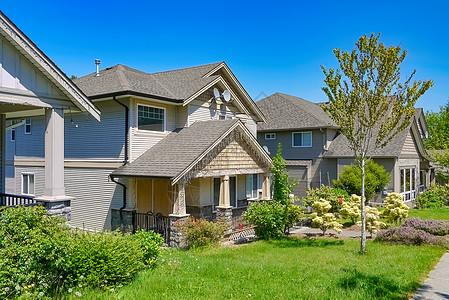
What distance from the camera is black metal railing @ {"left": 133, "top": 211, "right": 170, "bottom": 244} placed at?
43.1 feet

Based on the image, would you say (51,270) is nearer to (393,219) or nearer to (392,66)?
(392,66)

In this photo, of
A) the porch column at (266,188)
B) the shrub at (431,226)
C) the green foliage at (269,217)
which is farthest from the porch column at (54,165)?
the shrub at (431,226)

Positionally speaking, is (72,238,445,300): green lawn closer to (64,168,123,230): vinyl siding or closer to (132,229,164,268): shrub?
(132,229,164,268): shrub

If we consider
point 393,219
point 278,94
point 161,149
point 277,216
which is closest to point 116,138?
point 161,149

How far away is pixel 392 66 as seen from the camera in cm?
1058

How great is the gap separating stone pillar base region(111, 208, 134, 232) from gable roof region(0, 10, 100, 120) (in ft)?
19.6

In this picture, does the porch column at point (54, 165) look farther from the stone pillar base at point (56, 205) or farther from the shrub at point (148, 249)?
the shrub at point (148, 249)

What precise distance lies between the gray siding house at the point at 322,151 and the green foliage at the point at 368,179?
1213 millimetres

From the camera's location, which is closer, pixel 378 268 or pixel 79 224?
pixel 378 268

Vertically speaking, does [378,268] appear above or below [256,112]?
below

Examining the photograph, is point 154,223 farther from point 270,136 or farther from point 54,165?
point 270,136

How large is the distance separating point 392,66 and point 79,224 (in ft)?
47.2

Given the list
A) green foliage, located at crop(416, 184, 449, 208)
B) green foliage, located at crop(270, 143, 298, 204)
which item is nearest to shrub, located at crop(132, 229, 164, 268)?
green foliage, located at crop(270, 143, 298, 204)

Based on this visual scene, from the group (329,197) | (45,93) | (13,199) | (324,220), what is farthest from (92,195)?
(329,197)
